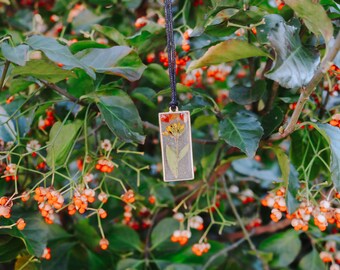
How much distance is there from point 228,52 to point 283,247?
0.53 metres

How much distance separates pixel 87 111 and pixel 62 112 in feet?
0.56

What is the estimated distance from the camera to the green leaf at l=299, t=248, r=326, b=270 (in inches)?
38.4

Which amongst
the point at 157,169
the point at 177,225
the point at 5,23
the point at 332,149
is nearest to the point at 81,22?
the point at 5,23

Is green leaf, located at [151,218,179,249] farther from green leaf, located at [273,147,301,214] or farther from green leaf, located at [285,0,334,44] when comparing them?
green leaf, located at [285,0,334,44]

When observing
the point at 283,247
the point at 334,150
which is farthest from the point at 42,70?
the point at 283,247

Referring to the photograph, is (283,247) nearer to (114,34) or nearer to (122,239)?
(122,239)

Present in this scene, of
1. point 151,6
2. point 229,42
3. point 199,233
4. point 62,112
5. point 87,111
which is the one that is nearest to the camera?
point 229,42

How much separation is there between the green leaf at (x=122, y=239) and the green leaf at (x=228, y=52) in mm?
449

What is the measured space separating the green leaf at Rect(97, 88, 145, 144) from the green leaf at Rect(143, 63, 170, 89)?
18cm

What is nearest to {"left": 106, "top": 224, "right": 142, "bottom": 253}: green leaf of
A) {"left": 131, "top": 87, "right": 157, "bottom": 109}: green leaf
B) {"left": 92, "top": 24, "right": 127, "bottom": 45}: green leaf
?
{"left": 131, "top": 87, "right": 157, "bottom": 109}: green leaf

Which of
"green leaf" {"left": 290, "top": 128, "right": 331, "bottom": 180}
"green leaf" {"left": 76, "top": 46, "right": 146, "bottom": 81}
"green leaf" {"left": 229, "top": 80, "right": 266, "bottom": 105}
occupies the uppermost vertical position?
"green leaf" {"left": 76, "top": 46, "right": 146, "bottom": 81}

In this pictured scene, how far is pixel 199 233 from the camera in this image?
1059 millimetres

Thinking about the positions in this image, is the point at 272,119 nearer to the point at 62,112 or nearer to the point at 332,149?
the point at 332,149

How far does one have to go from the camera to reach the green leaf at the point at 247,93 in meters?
0.79
